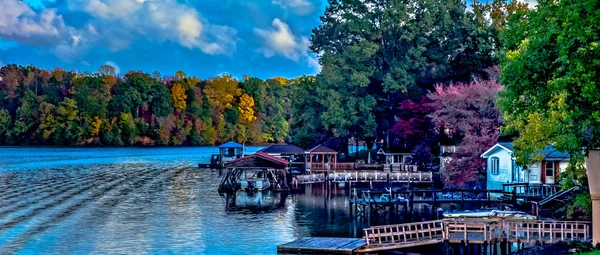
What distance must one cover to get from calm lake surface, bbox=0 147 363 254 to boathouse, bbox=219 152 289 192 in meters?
1.73

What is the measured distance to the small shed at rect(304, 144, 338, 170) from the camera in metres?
67.0

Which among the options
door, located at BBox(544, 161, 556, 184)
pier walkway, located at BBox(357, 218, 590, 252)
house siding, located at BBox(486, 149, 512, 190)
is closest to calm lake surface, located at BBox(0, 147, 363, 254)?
pier walkway, located at BBox(357, 218, 590, 252)

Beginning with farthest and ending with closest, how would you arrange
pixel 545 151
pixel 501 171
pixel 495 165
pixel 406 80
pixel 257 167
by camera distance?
pixel 406 80 → pixel 257 167 → pixel 495 165 → pixel 501 171 → pixel 545 151

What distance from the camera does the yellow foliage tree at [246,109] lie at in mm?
174875

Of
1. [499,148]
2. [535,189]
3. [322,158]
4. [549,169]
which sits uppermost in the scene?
[499,148]

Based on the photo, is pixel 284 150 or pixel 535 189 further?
pixel 284 150

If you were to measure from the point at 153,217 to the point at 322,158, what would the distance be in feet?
97.1

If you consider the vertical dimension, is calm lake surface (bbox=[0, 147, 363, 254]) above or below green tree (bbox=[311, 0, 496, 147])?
below

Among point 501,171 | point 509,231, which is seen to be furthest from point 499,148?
point 509,231

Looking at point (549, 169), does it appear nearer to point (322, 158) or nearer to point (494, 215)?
point (494, 215)

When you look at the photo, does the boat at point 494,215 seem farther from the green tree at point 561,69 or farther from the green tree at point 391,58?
the green tree at point 391,58

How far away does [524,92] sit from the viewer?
22.7 m

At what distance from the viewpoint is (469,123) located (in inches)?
2205

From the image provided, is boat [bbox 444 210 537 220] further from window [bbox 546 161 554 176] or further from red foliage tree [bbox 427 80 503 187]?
red foliage tree [bbox 427 80 503 187]
